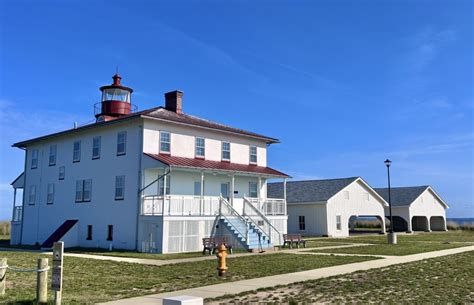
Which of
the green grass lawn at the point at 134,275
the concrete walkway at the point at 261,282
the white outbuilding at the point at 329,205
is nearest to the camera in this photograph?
the concrete walkway at the point at 261,282

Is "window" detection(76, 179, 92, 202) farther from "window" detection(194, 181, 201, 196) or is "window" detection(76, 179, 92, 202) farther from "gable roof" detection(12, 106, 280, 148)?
"window" detection(194, 181, 201, 196)

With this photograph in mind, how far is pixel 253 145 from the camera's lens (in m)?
33.2

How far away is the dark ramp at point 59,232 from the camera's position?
1124 inches

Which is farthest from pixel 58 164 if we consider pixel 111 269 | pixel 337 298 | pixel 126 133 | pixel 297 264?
pixel 337 298

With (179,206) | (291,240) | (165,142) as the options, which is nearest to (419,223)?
(291,240)

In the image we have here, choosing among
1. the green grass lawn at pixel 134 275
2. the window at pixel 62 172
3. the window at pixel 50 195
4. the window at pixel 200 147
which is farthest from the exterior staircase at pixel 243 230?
the window at pixel 50 195

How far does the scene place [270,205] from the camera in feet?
102

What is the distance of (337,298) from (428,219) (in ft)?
165

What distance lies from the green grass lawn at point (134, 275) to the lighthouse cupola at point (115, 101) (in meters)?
12.9

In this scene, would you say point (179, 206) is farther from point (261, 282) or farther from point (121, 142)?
point (261, 282)

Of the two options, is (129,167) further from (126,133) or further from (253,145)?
(253,145)

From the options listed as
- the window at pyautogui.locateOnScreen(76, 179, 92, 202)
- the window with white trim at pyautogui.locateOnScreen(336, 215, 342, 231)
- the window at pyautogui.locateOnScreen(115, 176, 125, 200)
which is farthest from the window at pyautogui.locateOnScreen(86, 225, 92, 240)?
the window with white trim at pyautogui.locateOnScreen(336, 215, 342, 231)

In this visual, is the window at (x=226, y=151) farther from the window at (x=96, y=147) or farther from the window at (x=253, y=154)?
the window at (x=96, y=147)

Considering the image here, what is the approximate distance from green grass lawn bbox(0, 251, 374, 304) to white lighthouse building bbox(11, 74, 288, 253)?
5883mm
